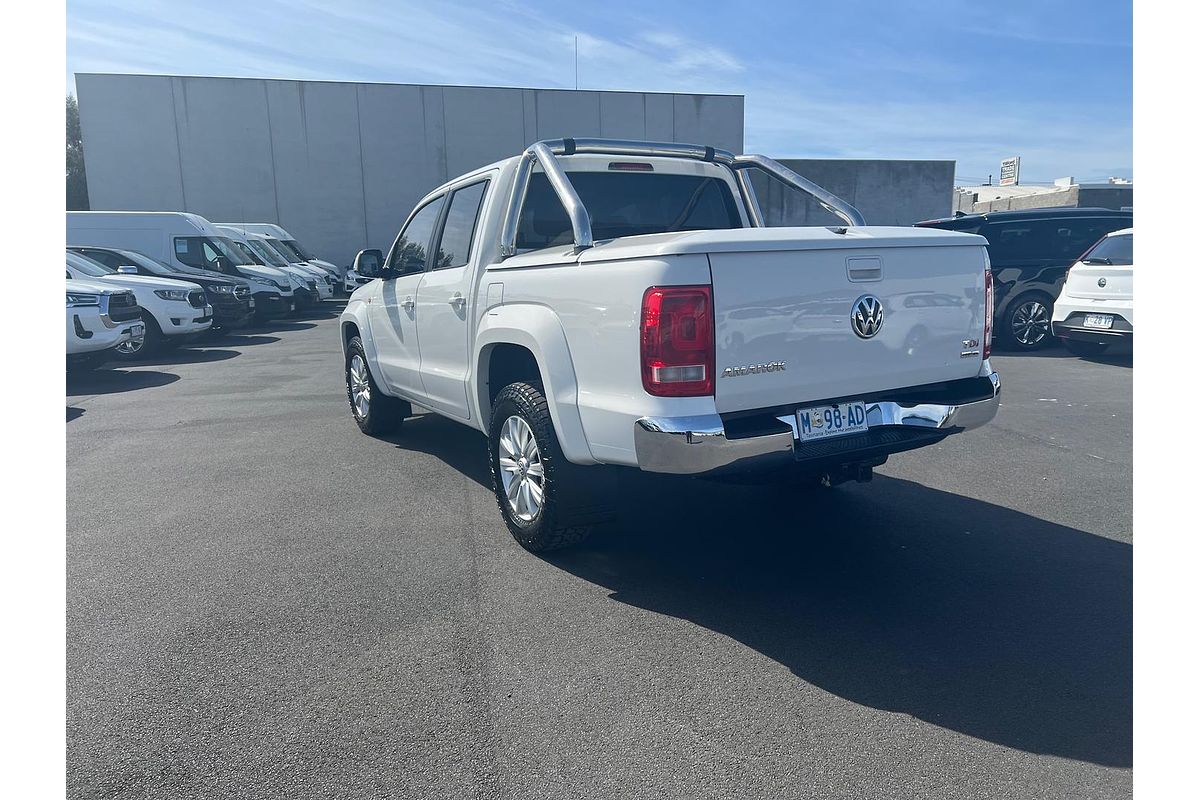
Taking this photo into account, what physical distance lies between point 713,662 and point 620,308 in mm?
1448

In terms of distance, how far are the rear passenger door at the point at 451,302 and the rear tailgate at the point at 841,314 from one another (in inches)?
78.6

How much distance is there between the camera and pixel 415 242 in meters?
6.13

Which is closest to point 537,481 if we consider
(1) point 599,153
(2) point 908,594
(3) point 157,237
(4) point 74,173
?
(2) point 908,594

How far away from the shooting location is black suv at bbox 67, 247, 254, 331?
49.3 ft

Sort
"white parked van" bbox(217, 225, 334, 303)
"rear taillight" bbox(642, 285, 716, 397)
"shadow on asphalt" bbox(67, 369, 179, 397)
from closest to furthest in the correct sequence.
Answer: "rear taillight" bbox(642, 285, 716, 397), "shadow on asphalt" bbox(67, 369, 179, 397), "white parked van" bbox(217, 225, 334, 303)

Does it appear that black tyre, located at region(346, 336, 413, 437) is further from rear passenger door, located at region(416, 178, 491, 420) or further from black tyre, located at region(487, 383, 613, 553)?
black tyre, located at region(487, 383, 613, 553)

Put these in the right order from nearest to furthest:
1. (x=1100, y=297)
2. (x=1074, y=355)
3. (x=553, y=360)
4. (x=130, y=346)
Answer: (x=553, y=360)
(x=1100, y=297)
(x=1074, y=355)
(x=130, y=346)

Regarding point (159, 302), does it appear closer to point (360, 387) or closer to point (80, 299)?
point (80, 299)

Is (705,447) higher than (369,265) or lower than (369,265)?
lower

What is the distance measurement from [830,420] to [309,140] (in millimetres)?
→ 32617

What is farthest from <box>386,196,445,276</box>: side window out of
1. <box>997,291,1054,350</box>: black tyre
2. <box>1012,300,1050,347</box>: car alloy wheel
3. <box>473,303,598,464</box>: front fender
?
<box>1012,300,1050,347</box>: car alloy wheel

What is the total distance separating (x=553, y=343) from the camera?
3936 millimetres

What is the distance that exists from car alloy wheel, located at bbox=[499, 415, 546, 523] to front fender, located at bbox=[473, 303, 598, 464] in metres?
0.25

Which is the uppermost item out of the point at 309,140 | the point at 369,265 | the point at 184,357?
the point at 309,140
